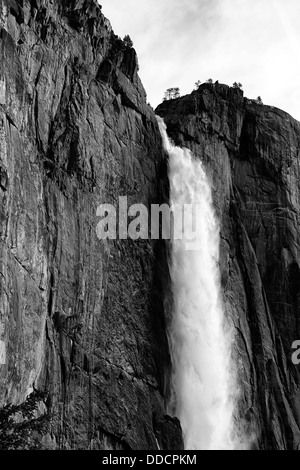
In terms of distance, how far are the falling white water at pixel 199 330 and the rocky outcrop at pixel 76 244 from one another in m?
2.15

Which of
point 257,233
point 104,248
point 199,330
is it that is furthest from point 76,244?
point 257,233

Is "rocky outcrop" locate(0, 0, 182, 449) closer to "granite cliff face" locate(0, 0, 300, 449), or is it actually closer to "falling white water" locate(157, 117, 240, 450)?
"granite cliff face" locate(0, 0, 300, 449)

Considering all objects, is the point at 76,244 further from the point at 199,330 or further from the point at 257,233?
the point at 257,233

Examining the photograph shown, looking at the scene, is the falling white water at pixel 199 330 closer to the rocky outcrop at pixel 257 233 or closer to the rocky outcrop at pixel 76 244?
the rocky outcrop at pixel 257 233

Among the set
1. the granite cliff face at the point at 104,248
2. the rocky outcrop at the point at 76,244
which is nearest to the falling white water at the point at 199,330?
the granite cliff face at the point at 104,248

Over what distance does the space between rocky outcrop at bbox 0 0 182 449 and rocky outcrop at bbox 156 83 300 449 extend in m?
8.40

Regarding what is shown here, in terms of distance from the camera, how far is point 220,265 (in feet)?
196

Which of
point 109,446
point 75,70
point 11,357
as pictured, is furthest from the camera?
point 75,70

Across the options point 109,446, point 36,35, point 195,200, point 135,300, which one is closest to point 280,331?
point 195,200

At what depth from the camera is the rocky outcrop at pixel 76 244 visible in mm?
40000

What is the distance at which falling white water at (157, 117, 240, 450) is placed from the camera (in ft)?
171

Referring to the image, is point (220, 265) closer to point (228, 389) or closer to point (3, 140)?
point (228, 389)

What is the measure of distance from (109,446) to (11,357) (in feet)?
35.1

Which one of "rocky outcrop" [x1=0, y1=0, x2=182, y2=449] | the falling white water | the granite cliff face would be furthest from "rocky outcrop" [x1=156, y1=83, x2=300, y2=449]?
"rocky outcrop" [x1=0, y1=0, x2=182, y2=449]
